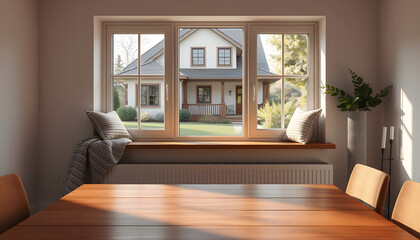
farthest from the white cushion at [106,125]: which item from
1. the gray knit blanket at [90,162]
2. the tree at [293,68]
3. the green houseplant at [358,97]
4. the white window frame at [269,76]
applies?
the green houseplant at [358,97]

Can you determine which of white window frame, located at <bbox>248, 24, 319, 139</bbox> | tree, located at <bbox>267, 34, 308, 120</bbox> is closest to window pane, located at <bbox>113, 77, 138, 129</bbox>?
white window frame, located at <bbox>248, 24, 319, 139</bbox>

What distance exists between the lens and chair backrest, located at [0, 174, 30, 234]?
136 cm

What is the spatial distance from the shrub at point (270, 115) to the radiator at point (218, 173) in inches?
22.5

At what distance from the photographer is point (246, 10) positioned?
3344 mm

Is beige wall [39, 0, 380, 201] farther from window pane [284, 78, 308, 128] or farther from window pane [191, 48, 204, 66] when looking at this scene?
window pane [191, 48, 204, 66]

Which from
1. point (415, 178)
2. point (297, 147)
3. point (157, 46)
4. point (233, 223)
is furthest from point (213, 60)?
point (233, 223)

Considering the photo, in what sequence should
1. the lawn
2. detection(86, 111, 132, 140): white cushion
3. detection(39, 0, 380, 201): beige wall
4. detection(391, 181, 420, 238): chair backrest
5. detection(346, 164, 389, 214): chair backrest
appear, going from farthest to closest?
the lawn, detection(39, 0, 380, 201): beige wall, detection(86, 111, 132, 140): white cushion, detection(346, 164, 389, 214): chair backrest, detection(391, 181, 420, 238): chair backrest

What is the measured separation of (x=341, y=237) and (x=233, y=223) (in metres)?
0.37

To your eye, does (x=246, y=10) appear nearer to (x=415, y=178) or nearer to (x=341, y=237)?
(x=415, y=178)

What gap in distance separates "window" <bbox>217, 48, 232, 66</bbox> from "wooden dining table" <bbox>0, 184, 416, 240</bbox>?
2.19 m

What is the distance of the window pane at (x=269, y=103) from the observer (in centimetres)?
360

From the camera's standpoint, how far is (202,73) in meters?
3.66

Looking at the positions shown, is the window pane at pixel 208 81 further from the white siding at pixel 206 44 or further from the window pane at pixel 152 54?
the window pane at pixel 152 54

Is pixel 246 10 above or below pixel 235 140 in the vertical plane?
above
